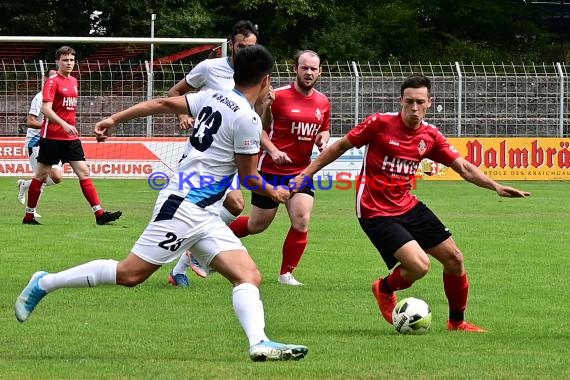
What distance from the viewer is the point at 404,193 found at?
8438mm

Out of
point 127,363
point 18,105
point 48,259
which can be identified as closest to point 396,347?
point 127,363

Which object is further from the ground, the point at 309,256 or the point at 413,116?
the point at 413,116

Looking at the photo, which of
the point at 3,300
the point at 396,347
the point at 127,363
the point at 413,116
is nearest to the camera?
the point at 127,363

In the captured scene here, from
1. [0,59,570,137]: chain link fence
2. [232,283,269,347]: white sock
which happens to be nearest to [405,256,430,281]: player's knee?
[232,283,269,347]: white sock

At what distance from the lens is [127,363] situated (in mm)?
6664

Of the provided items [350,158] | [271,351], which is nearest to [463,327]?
[271,351]

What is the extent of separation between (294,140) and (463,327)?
334 cm

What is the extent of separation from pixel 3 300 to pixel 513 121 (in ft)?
73.1

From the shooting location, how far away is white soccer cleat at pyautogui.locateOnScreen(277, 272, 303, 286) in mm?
10462

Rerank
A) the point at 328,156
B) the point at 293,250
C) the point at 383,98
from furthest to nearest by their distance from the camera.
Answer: the point at 383,98
the point at 293,250
the point at 328,156

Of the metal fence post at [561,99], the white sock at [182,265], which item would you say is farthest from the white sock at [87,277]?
the metal fence post at [561,99]

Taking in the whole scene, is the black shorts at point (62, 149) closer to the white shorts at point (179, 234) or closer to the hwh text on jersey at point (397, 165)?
the hwh text on jersey at point (397, 165)

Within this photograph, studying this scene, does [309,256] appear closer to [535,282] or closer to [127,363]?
[535,282]

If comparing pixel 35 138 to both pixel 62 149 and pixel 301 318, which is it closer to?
pixel 62 149
